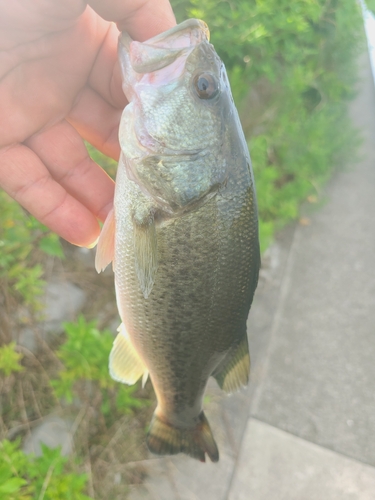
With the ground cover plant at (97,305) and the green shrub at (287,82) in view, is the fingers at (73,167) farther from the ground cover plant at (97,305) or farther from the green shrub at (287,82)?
the green shrub at (287,82)

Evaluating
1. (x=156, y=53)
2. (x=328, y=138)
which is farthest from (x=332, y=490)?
(x=328, y=138)

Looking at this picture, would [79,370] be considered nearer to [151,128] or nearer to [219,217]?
[219,217]

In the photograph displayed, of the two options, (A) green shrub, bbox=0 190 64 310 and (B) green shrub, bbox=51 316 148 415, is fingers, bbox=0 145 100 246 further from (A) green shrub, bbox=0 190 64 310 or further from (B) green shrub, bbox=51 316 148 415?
(B) green shrub, bbox=51 316 148 415

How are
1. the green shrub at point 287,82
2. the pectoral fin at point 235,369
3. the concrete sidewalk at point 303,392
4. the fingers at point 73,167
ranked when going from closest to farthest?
the pectoral fin at point 235,369 < the fingers at point 73,167 < the concrete sidewalk at point 303,392 < the green shrub at point 287,82

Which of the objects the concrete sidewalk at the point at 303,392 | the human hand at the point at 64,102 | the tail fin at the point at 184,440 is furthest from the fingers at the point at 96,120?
the concrete sidewalk at the point at 303,392

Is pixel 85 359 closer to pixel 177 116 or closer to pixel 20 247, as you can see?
pixel 20 247
